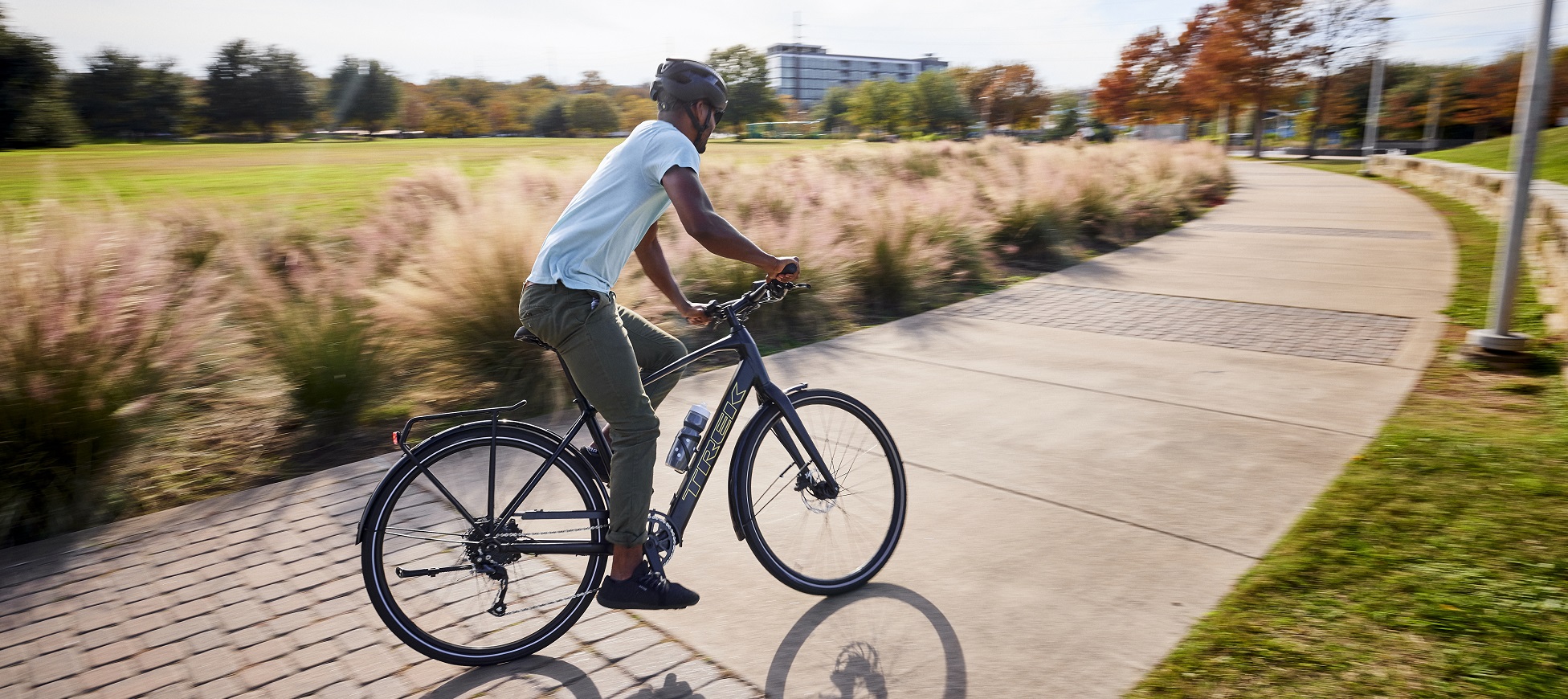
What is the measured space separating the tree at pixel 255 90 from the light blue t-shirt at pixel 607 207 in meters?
12.2

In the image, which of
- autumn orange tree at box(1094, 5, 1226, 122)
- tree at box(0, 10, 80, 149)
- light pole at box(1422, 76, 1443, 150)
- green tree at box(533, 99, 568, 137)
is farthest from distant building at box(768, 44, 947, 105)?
tree at box(0, 10, 80, 149)

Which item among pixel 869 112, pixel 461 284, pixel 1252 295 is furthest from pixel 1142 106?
pixel 461 284

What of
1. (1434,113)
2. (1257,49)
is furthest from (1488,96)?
(1257,49)

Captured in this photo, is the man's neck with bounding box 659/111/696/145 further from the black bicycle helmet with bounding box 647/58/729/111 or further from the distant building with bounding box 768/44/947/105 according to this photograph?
the distant building with bounding box 768/44/947/105

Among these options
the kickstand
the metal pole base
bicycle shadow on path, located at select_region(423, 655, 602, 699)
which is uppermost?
the metal pole base

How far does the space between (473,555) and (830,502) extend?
1.30m

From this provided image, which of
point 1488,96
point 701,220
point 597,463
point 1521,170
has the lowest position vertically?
point 597,463

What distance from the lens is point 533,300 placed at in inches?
117

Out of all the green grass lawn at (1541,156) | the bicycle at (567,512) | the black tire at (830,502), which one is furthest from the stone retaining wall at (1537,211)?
the bicycle at (567,512)

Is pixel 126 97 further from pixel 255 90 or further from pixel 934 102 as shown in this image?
pixel 934 102

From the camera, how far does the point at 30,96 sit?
8758 millimetres

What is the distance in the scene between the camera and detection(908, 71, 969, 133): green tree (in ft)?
178

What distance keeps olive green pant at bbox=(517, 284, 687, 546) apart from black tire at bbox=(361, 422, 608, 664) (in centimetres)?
14

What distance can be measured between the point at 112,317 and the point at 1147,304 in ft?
26.2
